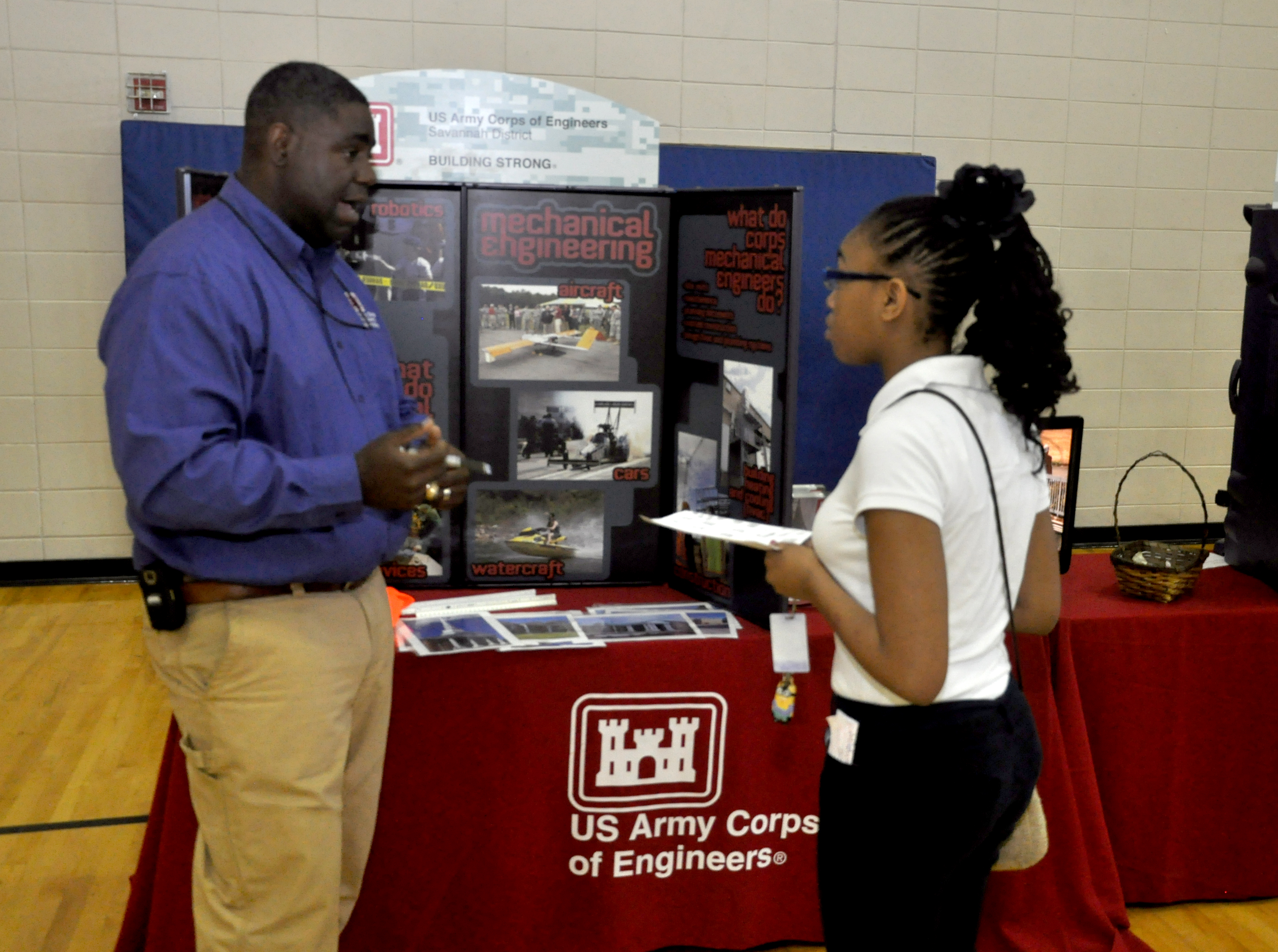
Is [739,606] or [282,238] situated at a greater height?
[282,238]

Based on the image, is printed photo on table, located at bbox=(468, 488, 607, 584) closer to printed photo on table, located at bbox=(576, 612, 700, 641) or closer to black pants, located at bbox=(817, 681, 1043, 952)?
printed photo on table, located at bbox=(576, 612, 700, 641)

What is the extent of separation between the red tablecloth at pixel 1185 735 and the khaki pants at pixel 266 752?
1.48 metres

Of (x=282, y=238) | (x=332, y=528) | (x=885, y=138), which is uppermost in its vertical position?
(x=885, y=138)

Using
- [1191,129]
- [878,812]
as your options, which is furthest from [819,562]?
[1191,129]

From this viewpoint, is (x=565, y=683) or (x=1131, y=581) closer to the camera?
(x=565, y=683)

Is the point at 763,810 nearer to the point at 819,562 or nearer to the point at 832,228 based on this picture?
the point at 819,562

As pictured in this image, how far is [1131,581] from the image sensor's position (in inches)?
96.3

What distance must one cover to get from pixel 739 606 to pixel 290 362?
111 centimetres

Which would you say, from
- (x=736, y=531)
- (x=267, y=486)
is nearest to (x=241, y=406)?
(x=267, y=486)

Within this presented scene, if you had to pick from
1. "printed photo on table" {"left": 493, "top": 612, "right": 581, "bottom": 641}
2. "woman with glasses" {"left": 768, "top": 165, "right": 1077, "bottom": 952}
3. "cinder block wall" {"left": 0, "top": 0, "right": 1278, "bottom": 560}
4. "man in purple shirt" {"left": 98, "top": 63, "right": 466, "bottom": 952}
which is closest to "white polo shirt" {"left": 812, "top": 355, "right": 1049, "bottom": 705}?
"woman with glasses" {"left": 768, "top": 165, "right": 1077, "bottom": 952}

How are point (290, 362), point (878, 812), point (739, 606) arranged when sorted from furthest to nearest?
point (739, 606), point (290, 362), point (878, 812)

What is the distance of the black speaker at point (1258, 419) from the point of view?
2.57 m

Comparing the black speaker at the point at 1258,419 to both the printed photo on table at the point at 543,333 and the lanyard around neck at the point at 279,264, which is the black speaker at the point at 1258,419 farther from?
the lanyard around neck at the point at 279,264

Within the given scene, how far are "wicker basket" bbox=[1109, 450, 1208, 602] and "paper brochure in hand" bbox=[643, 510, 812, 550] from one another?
3.56 feet
